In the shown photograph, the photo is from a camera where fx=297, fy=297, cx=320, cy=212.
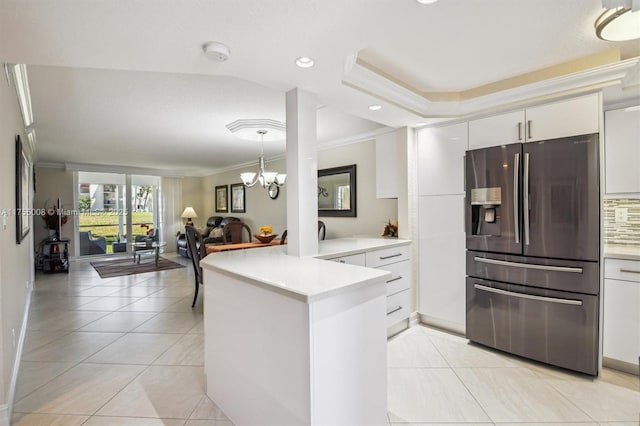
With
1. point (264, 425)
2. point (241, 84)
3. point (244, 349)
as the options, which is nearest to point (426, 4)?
point (241, 84)

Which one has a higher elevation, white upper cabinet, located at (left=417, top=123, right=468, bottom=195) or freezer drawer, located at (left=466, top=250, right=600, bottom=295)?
white upper cabinet, located at (left=417, top=123, right=468, bottom=195)

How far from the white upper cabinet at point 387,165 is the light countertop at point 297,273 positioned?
4.55ft

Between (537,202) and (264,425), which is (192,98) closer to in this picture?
(264,425)

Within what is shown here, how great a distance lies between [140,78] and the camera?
2502 millimetres

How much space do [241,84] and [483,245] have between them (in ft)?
8.50

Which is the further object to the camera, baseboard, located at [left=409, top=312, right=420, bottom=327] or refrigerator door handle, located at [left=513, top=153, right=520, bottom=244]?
baseboard, located at [left=409, top=312, right=420, bottom=327]

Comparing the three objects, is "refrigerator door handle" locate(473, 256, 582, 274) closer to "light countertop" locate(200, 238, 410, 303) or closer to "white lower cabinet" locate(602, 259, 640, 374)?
"white lower cabinet" locate(602, 259, 640, 374)

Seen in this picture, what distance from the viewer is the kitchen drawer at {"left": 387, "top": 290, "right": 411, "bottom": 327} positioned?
2865 millimetres

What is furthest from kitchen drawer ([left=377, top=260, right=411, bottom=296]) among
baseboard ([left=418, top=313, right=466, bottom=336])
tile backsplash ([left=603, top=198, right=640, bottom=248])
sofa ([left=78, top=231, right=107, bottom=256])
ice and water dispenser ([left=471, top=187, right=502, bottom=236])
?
sofa ([left=78, top=231, right=107, bottom=256])

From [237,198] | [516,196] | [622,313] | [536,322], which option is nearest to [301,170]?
[516,196]

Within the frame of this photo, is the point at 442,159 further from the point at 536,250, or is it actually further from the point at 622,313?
the point at 622,313

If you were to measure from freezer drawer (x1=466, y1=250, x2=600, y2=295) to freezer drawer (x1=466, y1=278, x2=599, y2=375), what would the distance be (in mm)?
55

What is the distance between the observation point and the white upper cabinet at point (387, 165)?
3381mm

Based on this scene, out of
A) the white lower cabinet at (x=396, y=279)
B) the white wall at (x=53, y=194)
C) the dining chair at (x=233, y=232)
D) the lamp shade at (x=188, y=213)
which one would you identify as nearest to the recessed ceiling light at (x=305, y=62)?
the white lower cabinet at (x=396, y=279)
